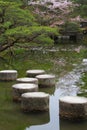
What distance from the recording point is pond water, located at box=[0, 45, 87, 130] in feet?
21.8

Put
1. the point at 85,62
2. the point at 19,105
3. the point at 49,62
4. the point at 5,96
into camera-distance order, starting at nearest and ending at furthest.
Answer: the point at 19,105 < the point at 5,96 < the point at 85,62 < the point at 49,62

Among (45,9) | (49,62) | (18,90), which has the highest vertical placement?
(45,9)

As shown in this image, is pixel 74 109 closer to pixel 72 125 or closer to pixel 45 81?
pixel 72 125

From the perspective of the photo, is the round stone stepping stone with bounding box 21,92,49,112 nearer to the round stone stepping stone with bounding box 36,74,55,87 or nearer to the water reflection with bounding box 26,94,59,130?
the water reflection with bounding box 26,94,59,130

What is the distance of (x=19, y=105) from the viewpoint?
25.7 feet

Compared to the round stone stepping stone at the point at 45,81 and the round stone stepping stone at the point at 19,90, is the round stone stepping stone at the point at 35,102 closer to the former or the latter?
the round stone stepping stone at the point at 19,90

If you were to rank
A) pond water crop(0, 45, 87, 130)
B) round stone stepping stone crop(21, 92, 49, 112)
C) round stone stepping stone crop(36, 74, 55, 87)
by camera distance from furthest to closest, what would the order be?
round stone stepping stone crop(36, 74, 55, 87) → round stone stepping stone crop(21, 92, 49, 112) → pond water crop(0, 45, 87, 130)

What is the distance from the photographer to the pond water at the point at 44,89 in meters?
6.63

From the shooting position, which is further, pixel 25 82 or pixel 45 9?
pixel 45 9

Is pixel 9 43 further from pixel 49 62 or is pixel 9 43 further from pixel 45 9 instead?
pixel 45 9

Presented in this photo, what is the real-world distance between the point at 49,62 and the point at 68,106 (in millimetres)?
8252

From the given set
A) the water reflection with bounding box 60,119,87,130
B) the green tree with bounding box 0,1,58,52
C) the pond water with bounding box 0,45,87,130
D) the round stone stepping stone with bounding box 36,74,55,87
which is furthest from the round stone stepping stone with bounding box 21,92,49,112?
the green tree with bounding box 0,1,58,52

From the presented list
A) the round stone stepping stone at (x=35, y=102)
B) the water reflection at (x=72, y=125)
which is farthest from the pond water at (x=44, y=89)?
the round stone stepping stone at (x=35, y=102)

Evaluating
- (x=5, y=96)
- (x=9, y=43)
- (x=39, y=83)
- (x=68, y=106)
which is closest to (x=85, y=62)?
(x=9, y=43)
